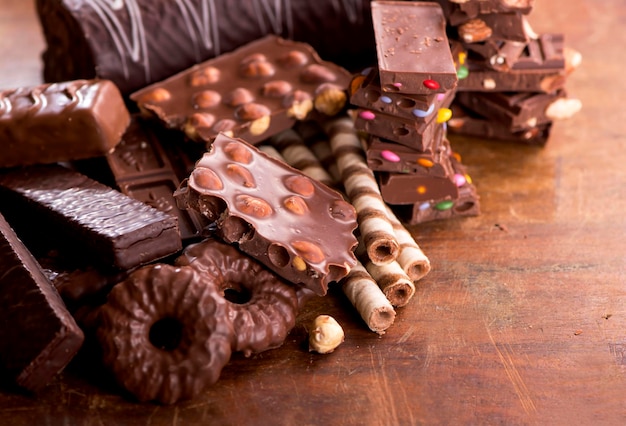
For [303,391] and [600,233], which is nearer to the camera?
[303,391]

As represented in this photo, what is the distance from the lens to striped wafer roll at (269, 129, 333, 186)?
8.80 feet

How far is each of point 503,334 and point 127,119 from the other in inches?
56.4

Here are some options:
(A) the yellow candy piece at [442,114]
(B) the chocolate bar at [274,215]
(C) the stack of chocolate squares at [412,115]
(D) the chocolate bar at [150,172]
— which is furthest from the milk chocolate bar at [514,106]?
(D) the chocolate bar at [150,172]

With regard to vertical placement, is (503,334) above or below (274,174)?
below

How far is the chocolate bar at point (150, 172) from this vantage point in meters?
2.43

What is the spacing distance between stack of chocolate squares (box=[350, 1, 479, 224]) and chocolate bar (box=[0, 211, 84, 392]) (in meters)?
1.05

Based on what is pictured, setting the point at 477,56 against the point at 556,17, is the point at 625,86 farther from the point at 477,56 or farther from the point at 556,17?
the point at 477,56

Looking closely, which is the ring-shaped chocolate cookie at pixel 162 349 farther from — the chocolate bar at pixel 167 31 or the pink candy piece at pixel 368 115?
the chocolate bar at pixel 167 31

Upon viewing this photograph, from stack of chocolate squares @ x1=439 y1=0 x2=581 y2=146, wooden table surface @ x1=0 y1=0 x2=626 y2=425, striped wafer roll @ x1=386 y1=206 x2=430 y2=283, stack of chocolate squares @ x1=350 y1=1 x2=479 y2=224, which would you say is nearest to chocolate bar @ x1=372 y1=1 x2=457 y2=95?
stack of chocolate squares @ x1=350 y1=1 x2=479 y2=224

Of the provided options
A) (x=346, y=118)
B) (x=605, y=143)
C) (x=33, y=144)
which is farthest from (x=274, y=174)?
(x=605, y=143)

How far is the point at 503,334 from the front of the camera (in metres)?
2.24

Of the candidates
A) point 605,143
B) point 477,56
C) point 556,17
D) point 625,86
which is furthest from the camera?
point 556,17

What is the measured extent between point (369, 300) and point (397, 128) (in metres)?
0.56

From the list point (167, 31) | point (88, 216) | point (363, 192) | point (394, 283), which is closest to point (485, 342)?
point (394, 283)
